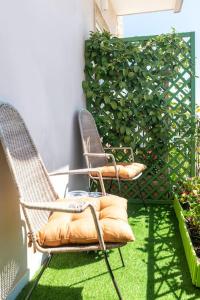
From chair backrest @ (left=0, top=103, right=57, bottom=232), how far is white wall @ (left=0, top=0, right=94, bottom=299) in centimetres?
13

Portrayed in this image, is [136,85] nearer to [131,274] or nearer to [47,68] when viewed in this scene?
[47,68]

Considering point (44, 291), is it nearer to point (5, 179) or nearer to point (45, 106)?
point (5, 179)

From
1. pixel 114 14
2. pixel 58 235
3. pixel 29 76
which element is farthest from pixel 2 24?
pixel 114 14

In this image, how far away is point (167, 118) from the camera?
3590 millimetres

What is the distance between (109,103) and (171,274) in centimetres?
209

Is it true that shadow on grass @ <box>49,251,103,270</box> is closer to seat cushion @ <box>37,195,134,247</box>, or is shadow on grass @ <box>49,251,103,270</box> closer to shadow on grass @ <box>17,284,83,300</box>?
shadow on grass @ <box>17,284,83,300</box>

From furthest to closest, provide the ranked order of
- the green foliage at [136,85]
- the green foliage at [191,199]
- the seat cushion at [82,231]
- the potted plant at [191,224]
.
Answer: the green foliage at [136,85] → the green foliage at [191,199] → the potted plant at [191,224] → the seat cushion at [82,231]

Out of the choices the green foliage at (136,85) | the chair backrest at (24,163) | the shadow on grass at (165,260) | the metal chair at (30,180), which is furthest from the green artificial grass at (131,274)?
the green foliage at (136,85)

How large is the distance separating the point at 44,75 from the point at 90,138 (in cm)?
114

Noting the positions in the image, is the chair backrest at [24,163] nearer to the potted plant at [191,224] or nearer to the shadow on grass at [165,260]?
the shadow on grass at [165,260]

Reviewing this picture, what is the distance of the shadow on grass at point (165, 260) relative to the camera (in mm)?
1865

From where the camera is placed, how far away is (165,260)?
2.27m

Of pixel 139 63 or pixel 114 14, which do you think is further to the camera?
pixel 114 14

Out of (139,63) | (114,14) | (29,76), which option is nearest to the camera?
(29,76)
